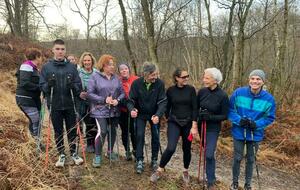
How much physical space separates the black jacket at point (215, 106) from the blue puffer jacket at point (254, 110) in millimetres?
182

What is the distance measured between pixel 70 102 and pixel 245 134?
2.87m

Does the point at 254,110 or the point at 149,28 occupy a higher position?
the point at 149,28

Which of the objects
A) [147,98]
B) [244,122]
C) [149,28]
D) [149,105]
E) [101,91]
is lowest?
[244,122]

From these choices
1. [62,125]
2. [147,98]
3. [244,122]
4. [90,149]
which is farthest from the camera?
[90,149]

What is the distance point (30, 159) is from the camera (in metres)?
5.53

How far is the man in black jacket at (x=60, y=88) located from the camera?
5562 millimetres

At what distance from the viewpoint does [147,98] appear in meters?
5.76

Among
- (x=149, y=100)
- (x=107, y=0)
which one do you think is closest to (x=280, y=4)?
(x=149, y=100)

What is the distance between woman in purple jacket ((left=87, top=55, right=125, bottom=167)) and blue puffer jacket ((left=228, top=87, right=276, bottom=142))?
1955 mm

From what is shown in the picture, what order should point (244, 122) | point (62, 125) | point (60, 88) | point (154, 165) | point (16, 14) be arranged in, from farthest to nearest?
point (16, 14), point (154, 165), point (62, 125), point (60, 88), point (244, 122)

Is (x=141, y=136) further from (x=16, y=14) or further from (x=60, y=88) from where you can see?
(x=16, y=14)

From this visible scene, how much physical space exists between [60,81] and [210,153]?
263 cm

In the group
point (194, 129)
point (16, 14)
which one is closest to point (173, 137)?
point (194, 129)

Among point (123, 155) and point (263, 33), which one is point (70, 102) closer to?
point (123, 155)
